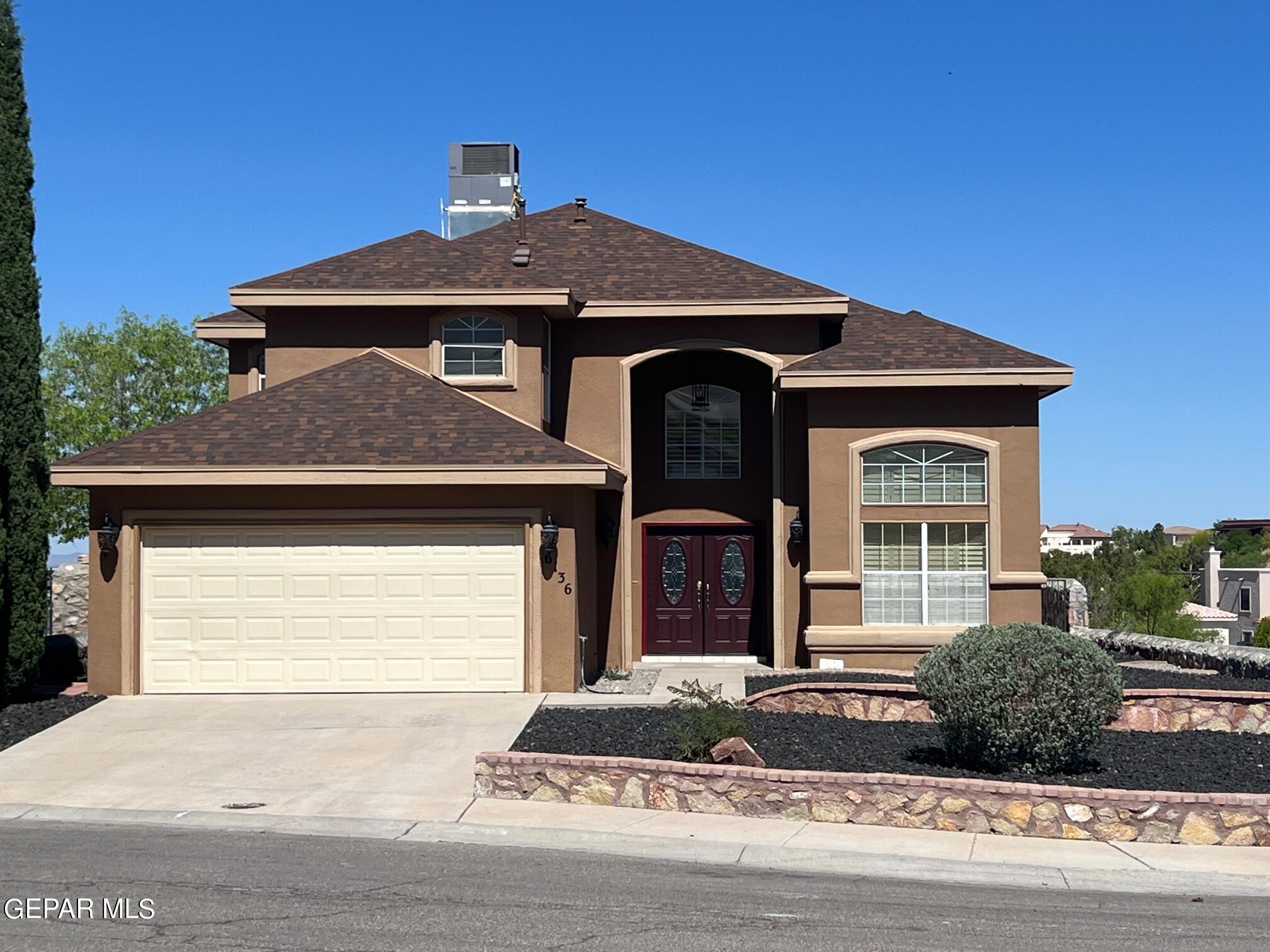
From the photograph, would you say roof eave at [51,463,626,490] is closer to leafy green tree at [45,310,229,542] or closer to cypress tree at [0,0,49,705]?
cypress tree at [0,0,49,705]

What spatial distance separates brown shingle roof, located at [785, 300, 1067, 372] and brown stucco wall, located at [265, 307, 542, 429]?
3840 mm

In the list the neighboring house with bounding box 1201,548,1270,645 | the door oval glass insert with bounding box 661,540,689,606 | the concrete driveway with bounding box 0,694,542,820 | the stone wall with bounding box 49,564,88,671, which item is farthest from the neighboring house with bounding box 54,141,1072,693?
the neighboring house with bounding box 1201,548,1270,645

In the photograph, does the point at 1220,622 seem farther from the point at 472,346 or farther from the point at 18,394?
the point at 18,394

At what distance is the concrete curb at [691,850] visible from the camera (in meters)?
8.85

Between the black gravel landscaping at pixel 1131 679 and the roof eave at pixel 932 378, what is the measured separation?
13.0ft

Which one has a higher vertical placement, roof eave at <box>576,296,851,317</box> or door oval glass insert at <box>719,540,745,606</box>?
roof eave at <box>576,296,851,317</box>

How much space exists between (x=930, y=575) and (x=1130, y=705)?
14.1 feet

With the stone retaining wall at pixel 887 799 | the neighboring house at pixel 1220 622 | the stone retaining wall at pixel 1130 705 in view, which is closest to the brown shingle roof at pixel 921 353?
the stone retaining wall at pixel 1130 705

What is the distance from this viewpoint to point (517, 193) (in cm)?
2681

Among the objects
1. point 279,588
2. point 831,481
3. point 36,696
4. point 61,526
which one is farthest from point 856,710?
point 61,526

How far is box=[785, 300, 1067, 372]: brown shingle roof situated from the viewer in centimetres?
1880

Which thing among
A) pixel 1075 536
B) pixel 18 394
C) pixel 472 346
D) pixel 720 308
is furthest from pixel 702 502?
pixel 1075 536

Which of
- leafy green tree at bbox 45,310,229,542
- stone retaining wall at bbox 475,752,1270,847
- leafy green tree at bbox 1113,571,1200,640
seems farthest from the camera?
leafy green tree at bbox 45,310,229,542

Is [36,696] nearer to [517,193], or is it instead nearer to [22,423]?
[22,423]
